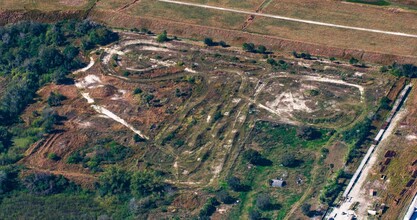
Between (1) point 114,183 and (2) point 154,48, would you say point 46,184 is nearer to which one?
(1) point 114,183

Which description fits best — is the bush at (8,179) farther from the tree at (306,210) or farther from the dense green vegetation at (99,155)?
the tree at (306,210)

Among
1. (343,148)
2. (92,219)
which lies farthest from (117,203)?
(343,148)

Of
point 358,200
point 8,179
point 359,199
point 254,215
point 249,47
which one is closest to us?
point 254,215

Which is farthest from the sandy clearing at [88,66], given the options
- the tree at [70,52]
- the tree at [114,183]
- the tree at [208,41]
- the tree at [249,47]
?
the tree at [114,183]

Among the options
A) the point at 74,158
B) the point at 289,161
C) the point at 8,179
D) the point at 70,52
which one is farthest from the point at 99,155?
the point at 70,52

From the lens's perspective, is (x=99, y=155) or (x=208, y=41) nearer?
(x=99, y=155)

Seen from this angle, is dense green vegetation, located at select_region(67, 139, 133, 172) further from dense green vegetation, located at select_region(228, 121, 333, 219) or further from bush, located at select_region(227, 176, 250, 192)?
dense green vegetation, located at select_region(228, 121, 333, 219)

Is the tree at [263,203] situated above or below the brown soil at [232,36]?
below

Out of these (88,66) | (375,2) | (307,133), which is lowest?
(307,133)
